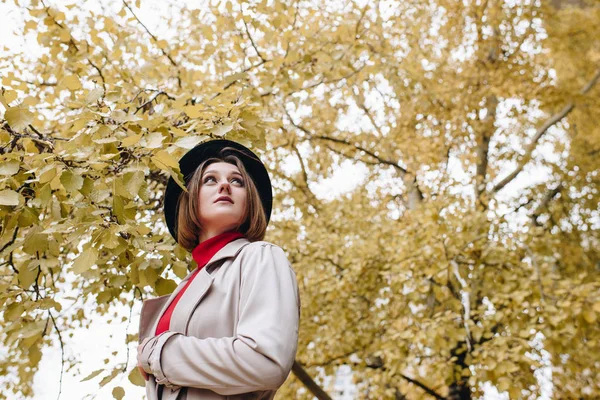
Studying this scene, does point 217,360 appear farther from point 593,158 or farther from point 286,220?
point 593,158

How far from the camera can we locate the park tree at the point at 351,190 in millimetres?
2131

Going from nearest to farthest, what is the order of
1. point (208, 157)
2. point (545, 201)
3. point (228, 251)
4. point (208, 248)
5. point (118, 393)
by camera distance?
point (228, 251) → point (208, 248) → point (208, 157) → point (118, 393) → point (545, 201)

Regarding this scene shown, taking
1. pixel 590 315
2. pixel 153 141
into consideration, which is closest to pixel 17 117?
pixel 153 141

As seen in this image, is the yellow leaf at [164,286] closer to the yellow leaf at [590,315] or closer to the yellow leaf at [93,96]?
the yellow leaf at [93,96]

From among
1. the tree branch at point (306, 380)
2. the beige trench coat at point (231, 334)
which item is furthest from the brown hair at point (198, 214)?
the tree branch at point (306, 380)

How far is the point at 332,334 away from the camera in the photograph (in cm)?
664

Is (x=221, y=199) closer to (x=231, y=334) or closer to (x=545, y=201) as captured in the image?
(x=231, y=334)

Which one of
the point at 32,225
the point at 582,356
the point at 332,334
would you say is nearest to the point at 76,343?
→ the point at 332,334

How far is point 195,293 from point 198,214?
0.36 m

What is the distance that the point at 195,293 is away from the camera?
1526mm

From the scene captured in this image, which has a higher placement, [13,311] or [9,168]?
[9,168]

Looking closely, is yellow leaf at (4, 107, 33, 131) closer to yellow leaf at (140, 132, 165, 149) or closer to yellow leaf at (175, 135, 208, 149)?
yellow leaf at (140, 132, 165, 149)

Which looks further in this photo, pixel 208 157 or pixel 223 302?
pixel 208 157

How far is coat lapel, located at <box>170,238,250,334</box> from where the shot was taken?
1.48 metres
